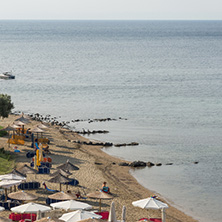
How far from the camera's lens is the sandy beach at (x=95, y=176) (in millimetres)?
27078

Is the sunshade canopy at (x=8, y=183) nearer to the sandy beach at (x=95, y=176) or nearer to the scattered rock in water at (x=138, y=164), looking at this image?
the sandy beach at (x=95, y=176)

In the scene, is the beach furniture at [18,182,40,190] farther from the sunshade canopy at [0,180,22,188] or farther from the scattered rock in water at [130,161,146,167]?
the scattered rock in water at [130,161,146,167]

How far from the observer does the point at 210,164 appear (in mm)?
39719

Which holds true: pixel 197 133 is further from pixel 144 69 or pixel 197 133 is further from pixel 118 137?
pixel 144 69

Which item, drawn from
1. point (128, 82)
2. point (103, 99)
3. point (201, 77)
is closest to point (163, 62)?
point (201, 77)

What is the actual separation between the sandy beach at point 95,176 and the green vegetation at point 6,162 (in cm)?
50

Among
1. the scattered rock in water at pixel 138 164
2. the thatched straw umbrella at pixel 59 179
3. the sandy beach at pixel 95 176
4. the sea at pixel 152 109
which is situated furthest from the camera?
the scattered rock in water at pixel 138 164

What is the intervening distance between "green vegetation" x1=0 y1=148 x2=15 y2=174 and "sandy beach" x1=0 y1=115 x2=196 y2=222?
1.64 feet

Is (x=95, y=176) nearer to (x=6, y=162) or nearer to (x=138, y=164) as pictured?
(x=138, y=164)

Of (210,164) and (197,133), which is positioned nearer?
(210,164)

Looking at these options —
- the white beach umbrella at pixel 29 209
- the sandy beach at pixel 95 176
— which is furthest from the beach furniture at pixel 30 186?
the white beach umbrella at pixel 29 209

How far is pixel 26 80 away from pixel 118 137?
5089cm

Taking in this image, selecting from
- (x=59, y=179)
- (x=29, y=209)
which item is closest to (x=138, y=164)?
(x=59, y=179)

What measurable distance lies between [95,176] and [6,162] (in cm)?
627
